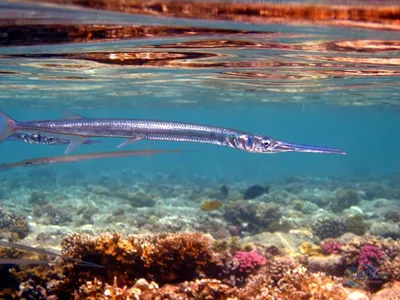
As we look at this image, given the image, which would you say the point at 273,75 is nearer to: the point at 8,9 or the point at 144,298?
the point at 8,9

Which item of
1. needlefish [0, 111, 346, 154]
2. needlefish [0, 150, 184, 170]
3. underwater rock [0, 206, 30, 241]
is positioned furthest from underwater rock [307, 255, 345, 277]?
underwater rock [0, 206, 30, 241]

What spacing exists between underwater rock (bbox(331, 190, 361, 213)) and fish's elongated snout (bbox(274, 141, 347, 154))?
16.6 meters

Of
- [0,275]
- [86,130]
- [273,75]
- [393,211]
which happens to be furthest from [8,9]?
[393,211]

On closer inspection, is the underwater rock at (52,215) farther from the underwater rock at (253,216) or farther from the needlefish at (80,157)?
the needlefish at (80,157)

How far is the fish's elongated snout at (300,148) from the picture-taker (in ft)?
18.0

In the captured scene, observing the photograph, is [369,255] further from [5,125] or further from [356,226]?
[5,125]

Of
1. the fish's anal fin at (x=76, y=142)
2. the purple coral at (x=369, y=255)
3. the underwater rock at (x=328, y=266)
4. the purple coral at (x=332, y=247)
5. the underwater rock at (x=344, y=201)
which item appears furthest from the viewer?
the underwater rock at (x=344, y=201)

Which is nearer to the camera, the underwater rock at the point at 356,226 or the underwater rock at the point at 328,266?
the underwater rock at the point at 328,266

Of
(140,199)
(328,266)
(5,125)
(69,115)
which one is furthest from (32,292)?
(140,199)

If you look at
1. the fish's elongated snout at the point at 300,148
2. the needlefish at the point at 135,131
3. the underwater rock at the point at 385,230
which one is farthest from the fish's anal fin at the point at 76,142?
the underwater rock at the point at 385,230

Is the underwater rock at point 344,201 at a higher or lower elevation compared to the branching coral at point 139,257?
lower

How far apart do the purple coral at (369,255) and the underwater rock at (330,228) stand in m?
5.49

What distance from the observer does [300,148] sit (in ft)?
19.1

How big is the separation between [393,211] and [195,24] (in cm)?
1490
